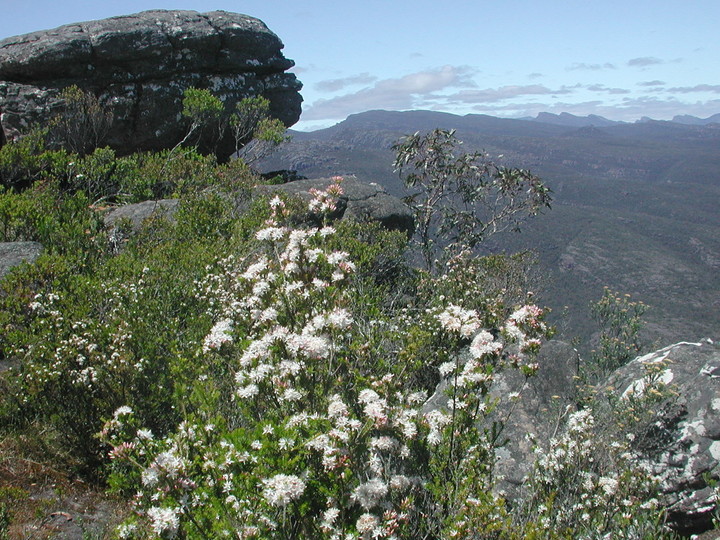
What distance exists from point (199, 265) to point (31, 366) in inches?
118

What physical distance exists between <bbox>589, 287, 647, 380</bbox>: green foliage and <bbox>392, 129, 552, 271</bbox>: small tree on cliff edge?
5.28m

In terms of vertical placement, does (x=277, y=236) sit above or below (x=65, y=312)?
above

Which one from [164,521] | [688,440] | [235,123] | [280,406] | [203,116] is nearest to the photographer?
[164,521]

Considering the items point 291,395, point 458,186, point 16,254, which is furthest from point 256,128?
point 291,395

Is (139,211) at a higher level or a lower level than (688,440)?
higher

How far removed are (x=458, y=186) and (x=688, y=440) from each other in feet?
45.5

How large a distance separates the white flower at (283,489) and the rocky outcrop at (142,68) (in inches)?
764

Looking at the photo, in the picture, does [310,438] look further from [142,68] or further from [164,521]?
[142,68]

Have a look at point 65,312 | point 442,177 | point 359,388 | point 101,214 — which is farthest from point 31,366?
point 442,177

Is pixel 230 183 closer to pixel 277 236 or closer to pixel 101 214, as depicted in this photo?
pixel 101 214

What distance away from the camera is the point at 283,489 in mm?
2680

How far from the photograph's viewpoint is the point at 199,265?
7859 mm

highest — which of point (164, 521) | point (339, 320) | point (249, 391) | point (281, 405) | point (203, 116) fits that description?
point (203, 116)

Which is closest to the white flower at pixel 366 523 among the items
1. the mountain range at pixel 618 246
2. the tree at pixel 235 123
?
the tree at pixel 235 123
